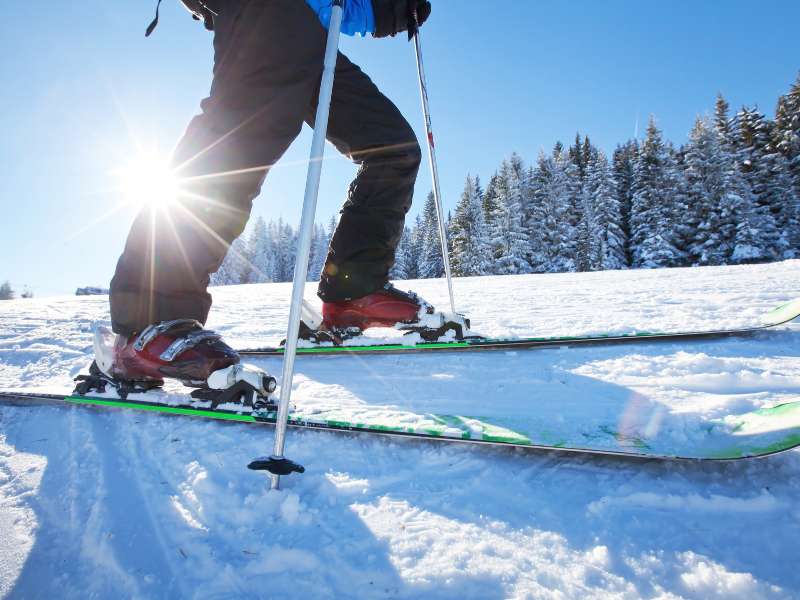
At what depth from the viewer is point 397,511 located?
79cm

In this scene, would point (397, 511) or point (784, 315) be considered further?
point (784, 315)

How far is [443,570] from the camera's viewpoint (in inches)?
25.2

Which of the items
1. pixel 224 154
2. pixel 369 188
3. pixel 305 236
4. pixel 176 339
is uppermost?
pixel 369 188

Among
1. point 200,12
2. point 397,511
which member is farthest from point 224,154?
point 397,511

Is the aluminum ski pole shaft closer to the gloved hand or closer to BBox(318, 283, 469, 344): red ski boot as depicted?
the gloved hand

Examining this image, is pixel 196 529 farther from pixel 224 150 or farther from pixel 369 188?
pixel 369 188

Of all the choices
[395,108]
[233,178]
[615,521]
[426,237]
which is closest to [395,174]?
[395,108]

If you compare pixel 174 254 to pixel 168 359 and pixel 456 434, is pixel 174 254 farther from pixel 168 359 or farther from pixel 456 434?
pixel 456 434

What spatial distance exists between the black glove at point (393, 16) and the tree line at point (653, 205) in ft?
85.1

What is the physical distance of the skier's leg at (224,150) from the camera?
1.39 metres

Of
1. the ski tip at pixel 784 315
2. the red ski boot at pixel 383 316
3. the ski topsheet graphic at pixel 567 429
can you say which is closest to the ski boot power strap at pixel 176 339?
the ski topsheet graphic at pixel 567 429

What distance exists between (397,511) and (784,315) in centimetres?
195

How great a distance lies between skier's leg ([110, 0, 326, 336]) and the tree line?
87.3ft

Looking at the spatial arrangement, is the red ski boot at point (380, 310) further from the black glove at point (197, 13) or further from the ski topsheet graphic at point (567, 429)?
the black glove at point (197, 13)
